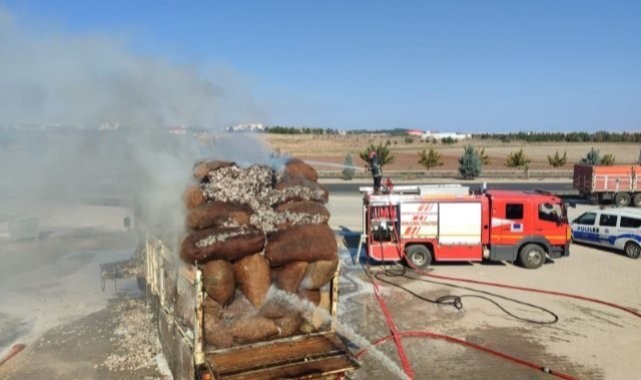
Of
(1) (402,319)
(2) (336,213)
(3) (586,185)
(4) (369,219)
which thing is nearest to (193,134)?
(4) (369,219)

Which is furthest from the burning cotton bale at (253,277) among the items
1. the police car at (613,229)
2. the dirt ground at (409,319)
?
the police car at (613,229)

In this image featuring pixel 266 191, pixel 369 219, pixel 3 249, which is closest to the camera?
pixel 266 191

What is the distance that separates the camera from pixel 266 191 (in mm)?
7496

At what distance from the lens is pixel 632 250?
17.6 metres

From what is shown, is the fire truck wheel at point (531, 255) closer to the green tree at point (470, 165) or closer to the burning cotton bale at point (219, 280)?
the burning cotton bale at point (219, 280)

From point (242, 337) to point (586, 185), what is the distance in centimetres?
2786

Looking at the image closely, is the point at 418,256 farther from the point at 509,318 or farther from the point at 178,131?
the point at 178,131

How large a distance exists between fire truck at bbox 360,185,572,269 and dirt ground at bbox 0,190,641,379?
1.90ft

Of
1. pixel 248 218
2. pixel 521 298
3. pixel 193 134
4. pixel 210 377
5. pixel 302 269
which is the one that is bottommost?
pixel 521 298

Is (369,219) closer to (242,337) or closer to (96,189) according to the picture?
(242,337)

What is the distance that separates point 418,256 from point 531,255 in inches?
141

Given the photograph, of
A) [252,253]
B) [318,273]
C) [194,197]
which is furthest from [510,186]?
[252,253]

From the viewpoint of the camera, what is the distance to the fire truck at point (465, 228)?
16.1 metres

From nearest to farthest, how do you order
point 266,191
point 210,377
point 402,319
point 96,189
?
point 210,377, point 266,191, point 402,319, point 96,189
